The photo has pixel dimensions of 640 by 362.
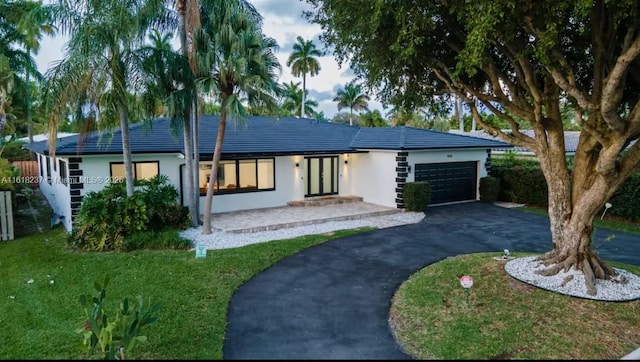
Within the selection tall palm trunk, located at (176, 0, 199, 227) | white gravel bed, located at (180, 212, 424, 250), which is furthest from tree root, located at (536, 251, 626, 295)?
tall palm trunk, located at (176, 0, 199, 227)

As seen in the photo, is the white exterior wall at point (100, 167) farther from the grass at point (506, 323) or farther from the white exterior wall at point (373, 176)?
the grass at point (506, 323)

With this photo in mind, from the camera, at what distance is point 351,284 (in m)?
8.30

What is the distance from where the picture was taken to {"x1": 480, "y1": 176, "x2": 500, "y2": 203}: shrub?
19000 millimetres

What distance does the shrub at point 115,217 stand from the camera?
35.9 ft

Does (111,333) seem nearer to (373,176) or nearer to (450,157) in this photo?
(373,176)

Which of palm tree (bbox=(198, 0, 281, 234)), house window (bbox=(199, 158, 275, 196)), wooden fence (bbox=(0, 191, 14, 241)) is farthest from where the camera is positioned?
house window (bbox=(199, 158, 275, 196))

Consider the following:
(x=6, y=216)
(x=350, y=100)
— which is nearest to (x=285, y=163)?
(x=6, y=216)

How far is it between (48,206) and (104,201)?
10.5 m

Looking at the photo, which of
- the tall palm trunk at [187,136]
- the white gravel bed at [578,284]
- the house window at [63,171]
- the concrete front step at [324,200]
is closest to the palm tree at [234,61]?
the tall palm trunk at [187,136]

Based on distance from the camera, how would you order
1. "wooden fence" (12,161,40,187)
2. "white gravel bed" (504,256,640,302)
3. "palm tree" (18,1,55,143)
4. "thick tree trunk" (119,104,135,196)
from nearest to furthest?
"white gravel bed" (504,256,640,302) < "palm tree" (18,1,55,143) < "thick tree trunk" (119,104,135,196) < "wooden fence" (12,161,40,187)

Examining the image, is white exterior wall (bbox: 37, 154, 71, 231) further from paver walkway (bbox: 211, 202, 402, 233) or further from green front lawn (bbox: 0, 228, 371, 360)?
paver walkway (bbox: 211, 202, 402, 233)

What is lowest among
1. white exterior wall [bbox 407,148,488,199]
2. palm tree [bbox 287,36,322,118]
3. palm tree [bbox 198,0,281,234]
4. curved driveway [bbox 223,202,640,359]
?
curved driveway [bbox 223,202,640,359]

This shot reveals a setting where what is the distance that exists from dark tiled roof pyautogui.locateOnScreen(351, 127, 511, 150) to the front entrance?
1.47 meters

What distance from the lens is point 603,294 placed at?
6.97m
